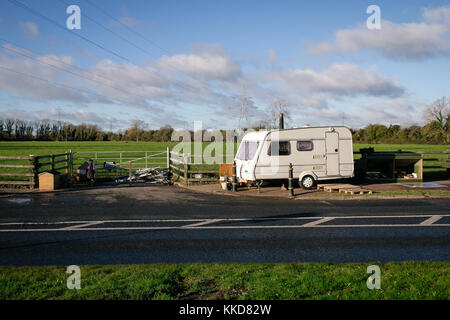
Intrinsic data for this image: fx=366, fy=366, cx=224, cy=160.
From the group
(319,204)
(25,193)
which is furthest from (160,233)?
(25,193)

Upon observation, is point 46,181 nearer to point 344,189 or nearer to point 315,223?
point 315,223

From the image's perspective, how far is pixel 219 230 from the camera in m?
8.82

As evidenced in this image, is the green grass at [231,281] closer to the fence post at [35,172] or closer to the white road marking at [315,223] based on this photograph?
the white road marking at [315,223]

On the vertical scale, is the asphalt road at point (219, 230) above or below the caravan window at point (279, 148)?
below

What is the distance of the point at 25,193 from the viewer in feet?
51.8

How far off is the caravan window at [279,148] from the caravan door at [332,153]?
6.04ft

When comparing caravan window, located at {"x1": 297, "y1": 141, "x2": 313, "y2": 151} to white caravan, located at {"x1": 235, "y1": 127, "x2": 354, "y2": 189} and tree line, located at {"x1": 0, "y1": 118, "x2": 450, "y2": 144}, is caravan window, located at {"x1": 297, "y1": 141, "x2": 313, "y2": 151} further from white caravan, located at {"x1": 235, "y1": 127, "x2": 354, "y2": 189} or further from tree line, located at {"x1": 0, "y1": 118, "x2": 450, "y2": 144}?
tree line, located at {"x1": 0, "y1": 118, "x2": 450, "y2": 144}

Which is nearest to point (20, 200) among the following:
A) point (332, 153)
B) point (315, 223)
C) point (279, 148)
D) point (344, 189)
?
point (279, 148)

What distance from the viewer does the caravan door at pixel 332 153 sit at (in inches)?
640

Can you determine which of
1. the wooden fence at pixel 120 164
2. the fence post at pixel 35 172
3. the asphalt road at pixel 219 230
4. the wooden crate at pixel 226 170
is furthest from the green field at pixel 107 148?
the asphalt road at pixel 219 230

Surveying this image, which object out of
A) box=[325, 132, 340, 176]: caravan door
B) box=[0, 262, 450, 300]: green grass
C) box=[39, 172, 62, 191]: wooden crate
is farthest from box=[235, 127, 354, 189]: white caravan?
box=[0, 262, 450, 300]: green grass

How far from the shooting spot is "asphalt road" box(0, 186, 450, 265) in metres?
6.71
